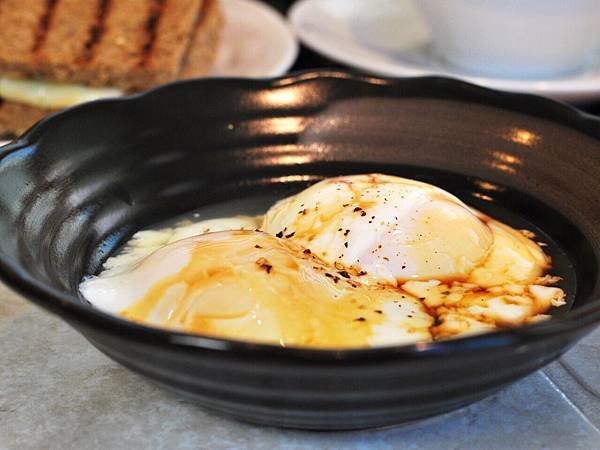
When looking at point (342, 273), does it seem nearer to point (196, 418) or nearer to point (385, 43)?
point (196, 418)

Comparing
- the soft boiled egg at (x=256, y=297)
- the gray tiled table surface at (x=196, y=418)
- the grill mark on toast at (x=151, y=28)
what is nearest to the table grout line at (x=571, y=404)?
the gray tiled table surface at (x=196, y=418)

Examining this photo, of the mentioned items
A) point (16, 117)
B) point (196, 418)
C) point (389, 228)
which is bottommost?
point (16, 117)

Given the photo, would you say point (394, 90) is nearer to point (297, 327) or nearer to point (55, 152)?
point (55, 152)

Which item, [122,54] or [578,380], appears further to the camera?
[122,54]

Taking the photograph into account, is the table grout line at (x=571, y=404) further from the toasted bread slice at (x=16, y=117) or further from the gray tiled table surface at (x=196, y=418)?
the toasted bread slice at (x=16, y=117)

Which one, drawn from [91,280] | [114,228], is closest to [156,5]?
[114,228]

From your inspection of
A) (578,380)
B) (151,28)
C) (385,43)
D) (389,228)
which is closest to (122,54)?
(151,28)

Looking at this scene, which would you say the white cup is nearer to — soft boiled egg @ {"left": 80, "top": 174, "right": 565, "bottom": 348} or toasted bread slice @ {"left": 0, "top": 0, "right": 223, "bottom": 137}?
toasted bread slice @ {"left": 0, "top": 0, "right": 223, "bottom": 137}
